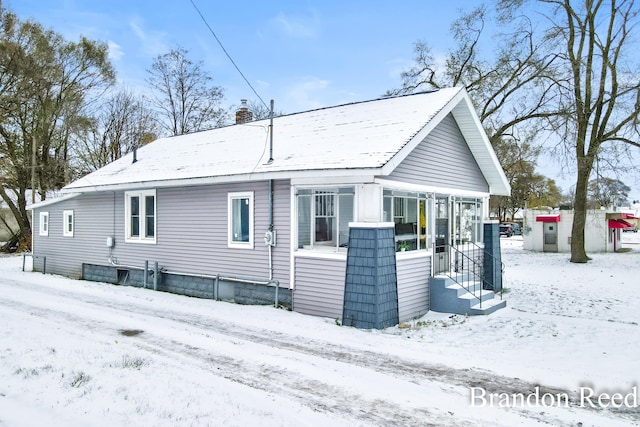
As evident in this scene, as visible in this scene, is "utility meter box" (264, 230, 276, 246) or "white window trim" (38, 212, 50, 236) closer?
"utility meter box" (264, 230, 276, 246)

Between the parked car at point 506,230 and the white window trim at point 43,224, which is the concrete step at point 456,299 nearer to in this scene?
the white window trim at point 43,224

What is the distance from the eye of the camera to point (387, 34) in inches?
551

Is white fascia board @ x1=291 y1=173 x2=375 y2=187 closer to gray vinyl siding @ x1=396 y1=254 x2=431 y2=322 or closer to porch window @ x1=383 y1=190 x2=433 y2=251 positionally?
porch window @ x1=383 y1=190 x2=433 y2=251

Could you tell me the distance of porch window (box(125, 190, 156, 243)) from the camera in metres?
14.0

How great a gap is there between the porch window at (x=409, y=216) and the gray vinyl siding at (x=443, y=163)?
1.29 ft

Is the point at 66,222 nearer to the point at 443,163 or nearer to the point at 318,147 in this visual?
the point at 318,147

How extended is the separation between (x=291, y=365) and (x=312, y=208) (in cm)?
427

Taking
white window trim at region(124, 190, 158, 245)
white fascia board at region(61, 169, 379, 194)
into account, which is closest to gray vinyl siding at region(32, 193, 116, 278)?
white window trim at region(124, 190, 158, 245)

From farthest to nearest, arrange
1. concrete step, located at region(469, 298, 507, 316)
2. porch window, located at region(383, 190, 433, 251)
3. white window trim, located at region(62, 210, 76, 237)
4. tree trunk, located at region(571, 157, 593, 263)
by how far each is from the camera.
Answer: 1. tree trunk, located at region(571, 157, 593, 263)
2. white window trim, located at region(62, 210, 76, 237)
3. concrete step, located at region(469, 298, 507, 316)
4. porch window, located at region(383, 190, 433, 251)

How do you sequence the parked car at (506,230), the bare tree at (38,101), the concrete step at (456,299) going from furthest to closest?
1. the parked car at (506,230)
2. the bare tree at (38,101)
3. the concrete step at (456,299)

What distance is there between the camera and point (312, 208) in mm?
10188

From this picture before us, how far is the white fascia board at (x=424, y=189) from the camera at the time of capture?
9367mm

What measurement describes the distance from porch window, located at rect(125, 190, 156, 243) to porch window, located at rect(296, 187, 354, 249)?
224 inches

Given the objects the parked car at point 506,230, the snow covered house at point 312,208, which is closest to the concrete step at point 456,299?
the snow covered house at point 312,208
